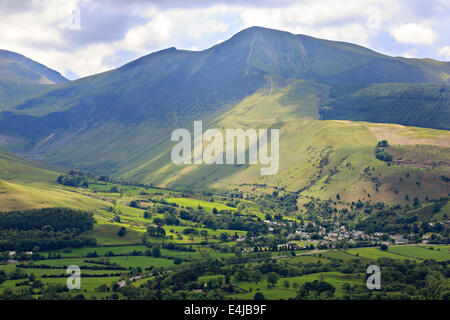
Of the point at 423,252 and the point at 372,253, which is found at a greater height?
the point at 423,252

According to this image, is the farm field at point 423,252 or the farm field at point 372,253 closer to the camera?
the farm field at point 423,252

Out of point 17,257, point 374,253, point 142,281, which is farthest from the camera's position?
point 374,253

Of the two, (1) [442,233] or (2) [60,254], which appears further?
(1) [442,233]

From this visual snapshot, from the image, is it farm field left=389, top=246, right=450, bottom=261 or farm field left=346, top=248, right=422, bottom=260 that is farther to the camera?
farm field left=346, top=248, right=422, bottom=260

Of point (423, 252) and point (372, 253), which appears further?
point (423, 252)
